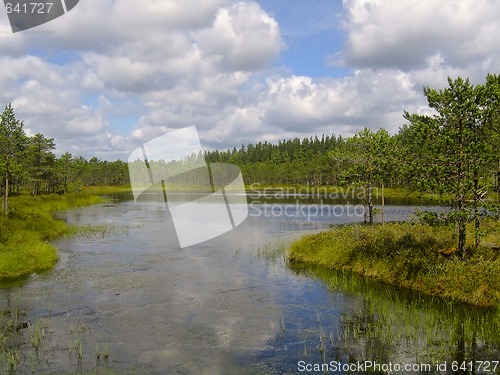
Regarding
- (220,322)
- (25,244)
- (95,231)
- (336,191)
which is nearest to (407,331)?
(220,322)

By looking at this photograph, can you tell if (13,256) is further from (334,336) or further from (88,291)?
(334,336)

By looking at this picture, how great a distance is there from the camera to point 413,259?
80.6ft

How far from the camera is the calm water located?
14.7 metres

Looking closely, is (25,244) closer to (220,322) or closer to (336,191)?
(220,322)

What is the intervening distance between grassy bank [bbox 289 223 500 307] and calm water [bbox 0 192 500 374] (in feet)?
4.35

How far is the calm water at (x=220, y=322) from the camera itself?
579 inches

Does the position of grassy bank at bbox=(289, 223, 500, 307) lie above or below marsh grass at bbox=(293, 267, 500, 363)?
above

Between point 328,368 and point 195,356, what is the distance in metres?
4.88

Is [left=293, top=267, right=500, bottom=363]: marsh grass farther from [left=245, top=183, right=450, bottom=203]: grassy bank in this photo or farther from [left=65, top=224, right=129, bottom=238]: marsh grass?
[left=245, top=183, right=450, bottom=203]: grassy bank

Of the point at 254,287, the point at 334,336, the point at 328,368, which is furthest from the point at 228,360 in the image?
the point at 254,287

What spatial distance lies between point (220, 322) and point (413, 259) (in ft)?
41.9

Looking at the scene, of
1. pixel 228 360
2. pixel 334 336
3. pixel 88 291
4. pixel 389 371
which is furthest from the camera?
pixel 88 291

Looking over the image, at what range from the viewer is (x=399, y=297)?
21.8m

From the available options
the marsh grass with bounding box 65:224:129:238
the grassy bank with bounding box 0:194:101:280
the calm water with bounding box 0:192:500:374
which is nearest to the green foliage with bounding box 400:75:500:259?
the calm water with bounding box 0:192:500:374
